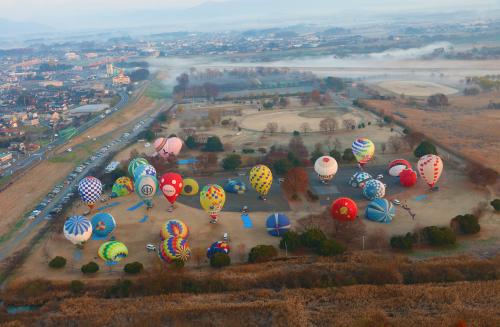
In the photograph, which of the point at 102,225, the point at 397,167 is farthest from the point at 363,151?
the point at 102,225

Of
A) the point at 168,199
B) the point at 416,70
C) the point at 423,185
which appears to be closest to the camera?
the point at 168,199

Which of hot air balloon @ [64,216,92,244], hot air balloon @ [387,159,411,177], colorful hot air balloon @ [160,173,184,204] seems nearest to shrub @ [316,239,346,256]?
colorful hot air balloon @ [160,173,184,204]

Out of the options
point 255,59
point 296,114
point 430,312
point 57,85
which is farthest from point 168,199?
point 255,59

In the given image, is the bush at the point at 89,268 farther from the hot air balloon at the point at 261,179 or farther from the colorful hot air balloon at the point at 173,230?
the hot air balloon at the point at 261,179

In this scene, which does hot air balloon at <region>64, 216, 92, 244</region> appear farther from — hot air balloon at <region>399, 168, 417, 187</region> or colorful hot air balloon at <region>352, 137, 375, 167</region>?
hot air balloon at <region>399, 168, 417, 187</region>

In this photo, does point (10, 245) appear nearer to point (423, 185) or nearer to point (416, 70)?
point (423, 185)
